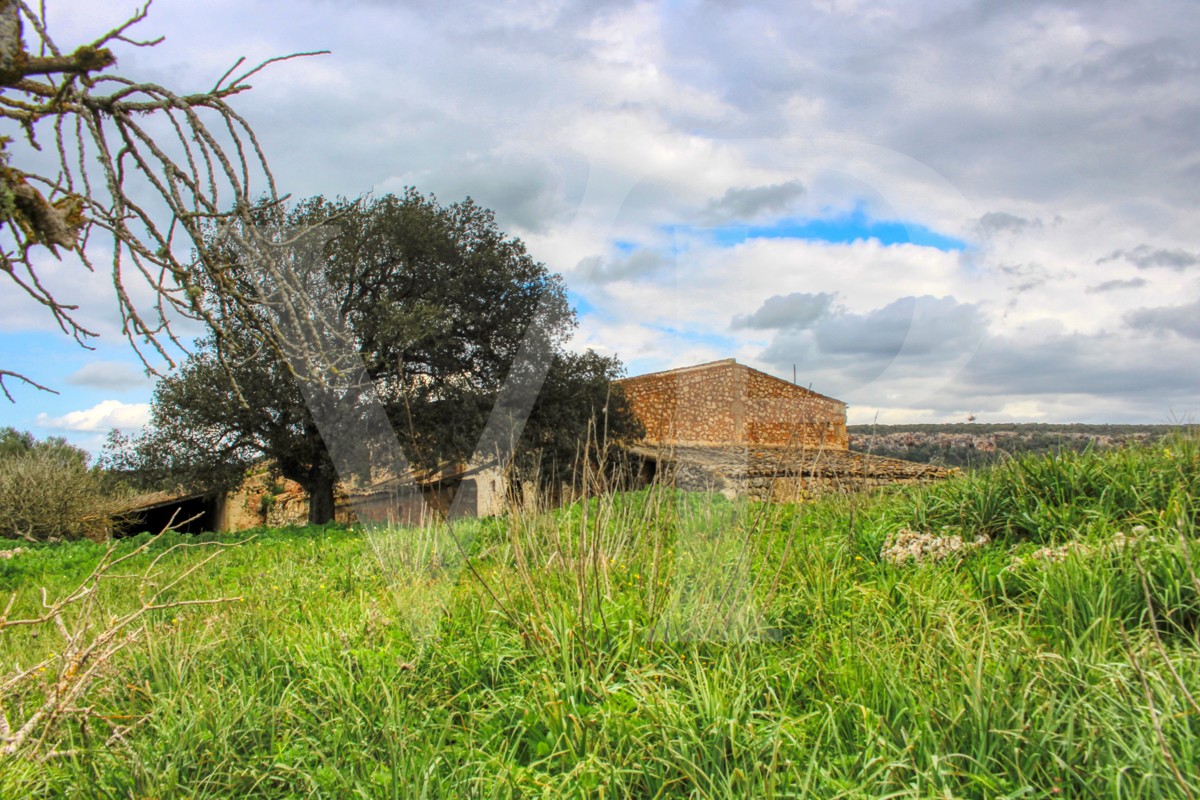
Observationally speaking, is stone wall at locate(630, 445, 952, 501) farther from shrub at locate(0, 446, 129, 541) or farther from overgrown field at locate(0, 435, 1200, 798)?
shrub at locate(0, 446, 129, 541)

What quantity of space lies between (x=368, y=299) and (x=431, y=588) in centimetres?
1145

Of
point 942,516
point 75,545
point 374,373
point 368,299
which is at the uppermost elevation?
point 368,299

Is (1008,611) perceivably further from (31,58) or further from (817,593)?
(31,58)

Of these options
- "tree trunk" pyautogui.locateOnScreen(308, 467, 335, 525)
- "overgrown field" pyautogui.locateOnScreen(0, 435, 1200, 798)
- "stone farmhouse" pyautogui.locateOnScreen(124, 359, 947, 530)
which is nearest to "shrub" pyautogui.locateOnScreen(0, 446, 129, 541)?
"stone farmhouse" pyautogui.locateOnScreen(124, 359, 947, 530)

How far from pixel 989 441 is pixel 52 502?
2035 cm

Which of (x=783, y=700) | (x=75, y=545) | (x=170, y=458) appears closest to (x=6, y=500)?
(x=170, y=458)

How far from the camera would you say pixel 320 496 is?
17.1 meters

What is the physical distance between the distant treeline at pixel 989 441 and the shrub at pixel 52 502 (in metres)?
18.7

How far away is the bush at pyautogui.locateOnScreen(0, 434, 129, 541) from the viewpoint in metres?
18.5

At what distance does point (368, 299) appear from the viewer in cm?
1562

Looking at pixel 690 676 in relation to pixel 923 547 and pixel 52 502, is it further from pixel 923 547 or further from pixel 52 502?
pixel 52 502

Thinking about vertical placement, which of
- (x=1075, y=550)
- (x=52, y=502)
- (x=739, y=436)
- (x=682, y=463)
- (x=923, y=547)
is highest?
(x=739, y=436)

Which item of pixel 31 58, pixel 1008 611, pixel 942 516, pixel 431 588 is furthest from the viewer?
pixel 942 516

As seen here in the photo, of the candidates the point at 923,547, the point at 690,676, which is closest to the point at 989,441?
the point at 923,547
